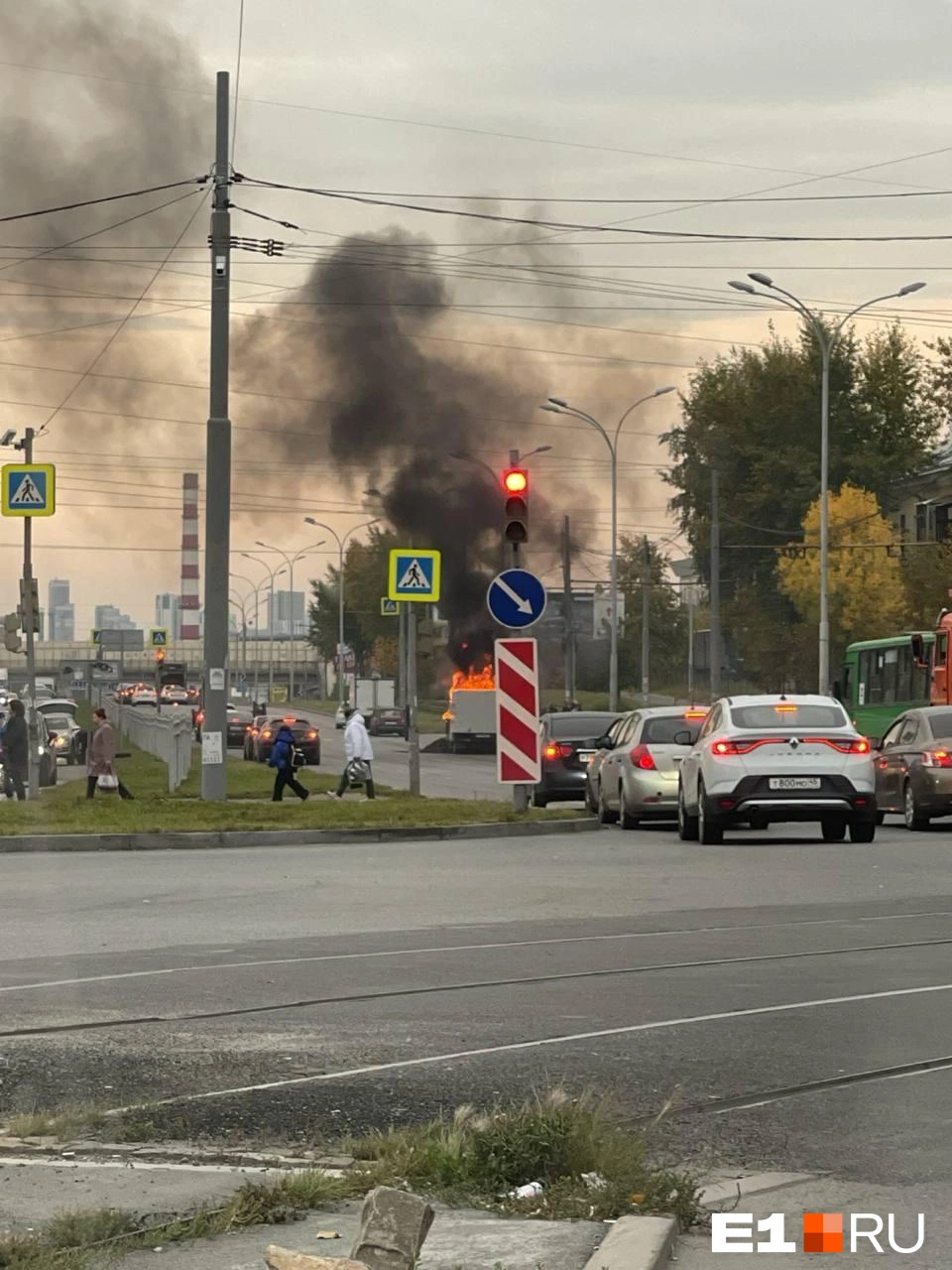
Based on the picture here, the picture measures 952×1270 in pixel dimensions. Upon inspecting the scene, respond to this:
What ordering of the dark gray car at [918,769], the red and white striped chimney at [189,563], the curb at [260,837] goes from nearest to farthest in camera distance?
the curb at [260,837], the dark gray car at [918,769], the red and white striped chimney at [189,563]

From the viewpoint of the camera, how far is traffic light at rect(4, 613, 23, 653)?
3141 centimetres

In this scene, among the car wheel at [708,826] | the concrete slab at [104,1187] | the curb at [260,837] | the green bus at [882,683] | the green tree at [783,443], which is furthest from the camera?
the green tree at [783,443]

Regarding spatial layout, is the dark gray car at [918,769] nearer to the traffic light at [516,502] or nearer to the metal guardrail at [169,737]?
the traffic light at [516,502]

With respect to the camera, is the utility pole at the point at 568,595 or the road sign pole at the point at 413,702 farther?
the utility pole at the point at 568,595

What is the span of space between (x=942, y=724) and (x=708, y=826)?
481 cm

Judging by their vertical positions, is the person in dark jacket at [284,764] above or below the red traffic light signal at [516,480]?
below

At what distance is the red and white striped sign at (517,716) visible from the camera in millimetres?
25156

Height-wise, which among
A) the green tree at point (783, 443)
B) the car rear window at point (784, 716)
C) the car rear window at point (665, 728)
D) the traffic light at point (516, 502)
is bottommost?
the car rear window at point (665, 728)

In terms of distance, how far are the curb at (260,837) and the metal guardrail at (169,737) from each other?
1332cm

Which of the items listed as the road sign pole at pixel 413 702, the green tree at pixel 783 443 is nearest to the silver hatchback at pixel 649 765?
the road sign pole at pixel 413 702

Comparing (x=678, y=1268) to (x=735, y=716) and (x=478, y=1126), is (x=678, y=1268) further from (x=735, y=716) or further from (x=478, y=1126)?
(x=735, y=716)

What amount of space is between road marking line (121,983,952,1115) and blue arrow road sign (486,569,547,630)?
14489 millimetres

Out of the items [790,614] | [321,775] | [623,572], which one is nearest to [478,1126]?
[321,775]

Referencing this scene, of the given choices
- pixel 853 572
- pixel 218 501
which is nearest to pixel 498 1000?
pixel 218 501
